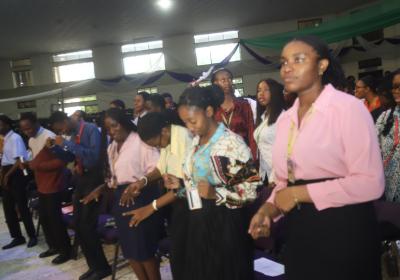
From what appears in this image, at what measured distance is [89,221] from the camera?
3615mm

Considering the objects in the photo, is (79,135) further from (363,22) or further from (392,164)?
(363,22)

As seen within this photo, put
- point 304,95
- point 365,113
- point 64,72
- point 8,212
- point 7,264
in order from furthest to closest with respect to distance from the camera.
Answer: point 64,72 → point 8,212 → point 7,264 → point 304,95 → point 365,113

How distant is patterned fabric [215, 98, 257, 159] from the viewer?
3.69m

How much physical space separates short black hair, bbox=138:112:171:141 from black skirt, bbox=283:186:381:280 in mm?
1210

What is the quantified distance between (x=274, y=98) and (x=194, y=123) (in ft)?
5.73

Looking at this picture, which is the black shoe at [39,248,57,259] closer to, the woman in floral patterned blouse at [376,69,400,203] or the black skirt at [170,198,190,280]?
the black skirt at [170,198,190,280]

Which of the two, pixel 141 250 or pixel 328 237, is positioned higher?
pixel 328 237

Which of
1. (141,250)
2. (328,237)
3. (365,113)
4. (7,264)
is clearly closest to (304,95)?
(365,113)

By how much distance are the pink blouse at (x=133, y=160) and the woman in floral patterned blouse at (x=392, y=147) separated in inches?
69.2

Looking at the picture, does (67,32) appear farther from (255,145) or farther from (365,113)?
(365,113)

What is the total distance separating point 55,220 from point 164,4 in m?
8.34

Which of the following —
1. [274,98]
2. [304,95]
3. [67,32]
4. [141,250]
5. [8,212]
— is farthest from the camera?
[67,32]

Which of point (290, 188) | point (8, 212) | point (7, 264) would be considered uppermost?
point (290, 188)

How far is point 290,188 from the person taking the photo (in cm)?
136
